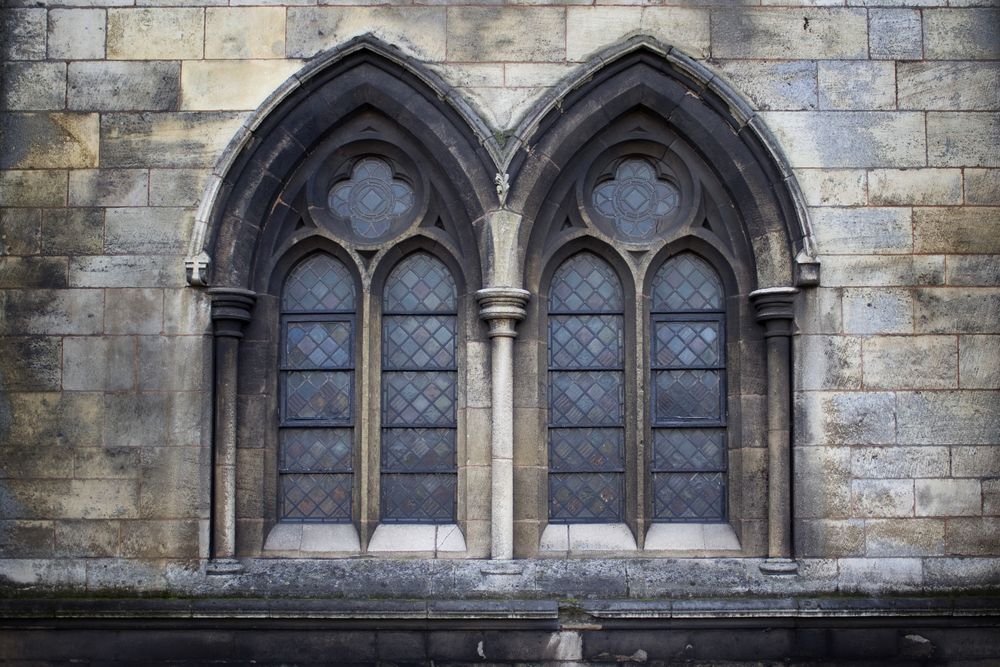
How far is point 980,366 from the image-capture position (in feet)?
25.9

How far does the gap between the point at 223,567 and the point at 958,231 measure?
19.6 feet

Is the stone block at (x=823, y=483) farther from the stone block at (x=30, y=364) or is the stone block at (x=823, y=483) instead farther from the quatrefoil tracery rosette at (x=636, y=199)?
the stone block at (x=30, y=364)

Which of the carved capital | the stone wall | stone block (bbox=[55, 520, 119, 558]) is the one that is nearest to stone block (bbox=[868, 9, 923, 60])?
the stone wall

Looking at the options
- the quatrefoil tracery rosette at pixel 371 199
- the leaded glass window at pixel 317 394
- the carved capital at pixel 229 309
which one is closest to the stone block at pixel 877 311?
the quatrefoil tracery rosette at pixel 371 199

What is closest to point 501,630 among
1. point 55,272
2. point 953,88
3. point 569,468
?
point 569,468

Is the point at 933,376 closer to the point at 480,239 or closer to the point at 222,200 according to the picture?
the point at 480,239

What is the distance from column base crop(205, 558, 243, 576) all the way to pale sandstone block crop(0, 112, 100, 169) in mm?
3132

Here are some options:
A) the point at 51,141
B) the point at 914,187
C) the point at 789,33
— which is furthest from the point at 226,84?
the point at 914,187

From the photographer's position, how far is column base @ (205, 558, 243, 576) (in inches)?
308

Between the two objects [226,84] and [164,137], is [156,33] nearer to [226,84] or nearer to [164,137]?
[226,84]

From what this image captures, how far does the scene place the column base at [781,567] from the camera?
7.79 meters

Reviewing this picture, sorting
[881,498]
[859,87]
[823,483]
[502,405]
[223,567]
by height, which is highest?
[859,87]

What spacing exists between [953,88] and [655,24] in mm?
2306

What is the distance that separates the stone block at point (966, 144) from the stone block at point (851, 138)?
0.09 m
